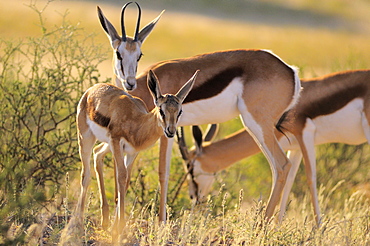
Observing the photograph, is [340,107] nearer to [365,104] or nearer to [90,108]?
[365,104]

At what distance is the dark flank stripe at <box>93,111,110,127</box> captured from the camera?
21.0ft

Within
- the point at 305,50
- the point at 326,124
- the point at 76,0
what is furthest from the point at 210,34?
the point at 326,124

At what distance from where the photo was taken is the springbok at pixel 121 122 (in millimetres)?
5977

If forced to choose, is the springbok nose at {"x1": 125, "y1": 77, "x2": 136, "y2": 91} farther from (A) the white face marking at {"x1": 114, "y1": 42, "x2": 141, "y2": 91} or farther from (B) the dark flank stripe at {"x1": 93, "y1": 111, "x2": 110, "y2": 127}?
(B) the dark flank stripe at {"x1": 93, "y1": 111, "x2": 110, "y2": 127}

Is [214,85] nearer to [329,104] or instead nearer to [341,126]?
[329,104]

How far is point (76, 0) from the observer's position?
197 feet

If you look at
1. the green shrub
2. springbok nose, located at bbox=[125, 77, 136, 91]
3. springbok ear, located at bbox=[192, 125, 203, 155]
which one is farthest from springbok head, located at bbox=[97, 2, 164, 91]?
springbok ear, located at bbox=[192, 125, 203, 155]

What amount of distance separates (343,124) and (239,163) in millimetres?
4184

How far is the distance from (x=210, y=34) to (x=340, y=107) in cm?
4282

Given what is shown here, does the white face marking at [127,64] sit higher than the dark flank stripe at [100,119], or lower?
higher

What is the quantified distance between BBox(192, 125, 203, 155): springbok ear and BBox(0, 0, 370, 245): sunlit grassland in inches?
18.3

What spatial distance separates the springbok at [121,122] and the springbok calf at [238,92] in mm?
1018

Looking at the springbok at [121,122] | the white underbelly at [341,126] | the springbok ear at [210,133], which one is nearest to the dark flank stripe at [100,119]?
the springbok at [121,122]

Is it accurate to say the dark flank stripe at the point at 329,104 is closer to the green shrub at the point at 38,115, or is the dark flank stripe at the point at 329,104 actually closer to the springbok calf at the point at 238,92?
the springbok calf at the point at 238,92
